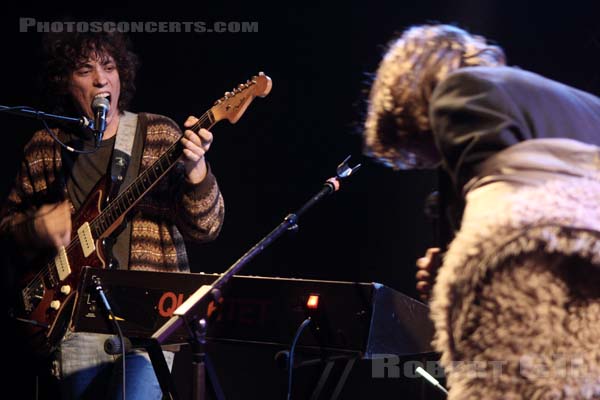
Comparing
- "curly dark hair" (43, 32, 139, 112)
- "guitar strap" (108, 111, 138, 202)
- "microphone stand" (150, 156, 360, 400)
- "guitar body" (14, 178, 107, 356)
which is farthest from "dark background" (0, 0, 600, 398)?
"microphone stand" (150, 156, 360, 400)

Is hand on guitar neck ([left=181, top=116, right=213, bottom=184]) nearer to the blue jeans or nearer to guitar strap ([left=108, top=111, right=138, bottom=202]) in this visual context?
guitar strap ([left=108, top=111, right=138, bottom=202])

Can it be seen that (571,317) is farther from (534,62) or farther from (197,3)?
(197,3)

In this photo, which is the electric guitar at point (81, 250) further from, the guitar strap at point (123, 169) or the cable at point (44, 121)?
the cable at point (44, 121)

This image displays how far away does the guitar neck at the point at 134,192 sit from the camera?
277 centimetres

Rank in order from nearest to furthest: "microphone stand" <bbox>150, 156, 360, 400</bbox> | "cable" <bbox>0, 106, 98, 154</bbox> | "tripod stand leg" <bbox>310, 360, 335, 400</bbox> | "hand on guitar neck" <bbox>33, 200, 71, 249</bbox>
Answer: "microphone stand" <bbox>150, 156, 360, 400</bbox>, "tripod stand leg" <bbox>310, 360, 335, 400</bbox>, "cable" <bbox>0, 106, 98, 154</bbox>, "hand on guitar neck" <bbox>33, 200, 71, 249</bbox>

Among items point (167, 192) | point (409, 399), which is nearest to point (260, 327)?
point (167, 192)

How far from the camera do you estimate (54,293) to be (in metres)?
2.81

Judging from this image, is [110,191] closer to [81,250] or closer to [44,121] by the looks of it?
[81,250]

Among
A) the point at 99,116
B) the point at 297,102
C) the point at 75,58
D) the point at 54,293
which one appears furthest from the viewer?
the point at 297,102

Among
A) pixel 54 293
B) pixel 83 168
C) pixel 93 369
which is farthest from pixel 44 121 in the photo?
pixel 93 369

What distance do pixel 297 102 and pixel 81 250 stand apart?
59.3 inches

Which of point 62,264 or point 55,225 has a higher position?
point 55,225

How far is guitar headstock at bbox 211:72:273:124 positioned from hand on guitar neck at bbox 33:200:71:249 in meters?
0.72

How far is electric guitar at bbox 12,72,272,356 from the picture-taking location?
8.98 ft
